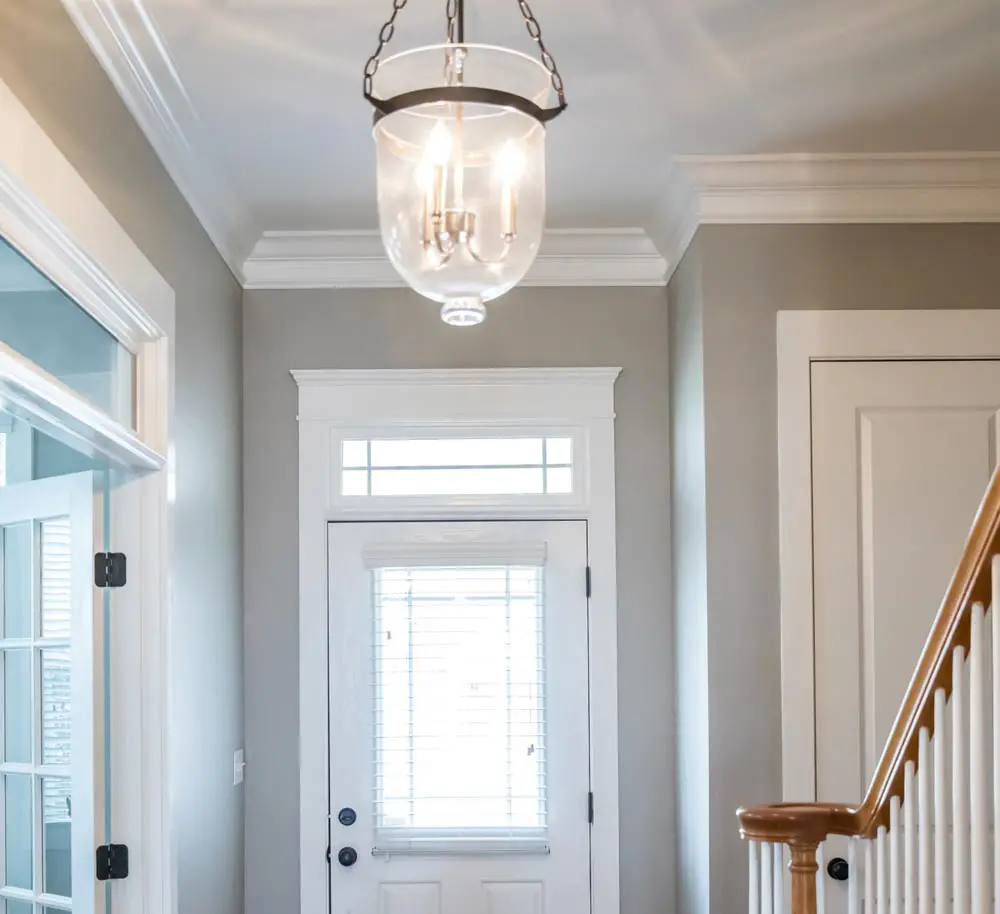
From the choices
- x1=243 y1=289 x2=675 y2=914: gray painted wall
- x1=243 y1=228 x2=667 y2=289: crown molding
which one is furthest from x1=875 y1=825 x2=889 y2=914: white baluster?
x1=243 y1=228 x2=667 y2=289: crown molding

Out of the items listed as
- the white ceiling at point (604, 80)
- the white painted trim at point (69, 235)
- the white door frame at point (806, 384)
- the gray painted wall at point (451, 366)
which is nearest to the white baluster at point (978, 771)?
the white ceiling at point (604, 80)

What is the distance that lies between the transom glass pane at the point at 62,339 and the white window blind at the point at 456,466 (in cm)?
128

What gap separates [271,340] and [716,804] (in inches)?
80.2

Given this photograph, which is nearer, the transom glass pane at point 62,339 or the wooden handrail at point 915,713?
the wooden handrail at point 915,713

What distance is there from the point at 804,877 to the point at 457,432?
6.58 feet

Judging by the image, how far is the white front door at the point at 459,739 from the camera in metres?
3.94

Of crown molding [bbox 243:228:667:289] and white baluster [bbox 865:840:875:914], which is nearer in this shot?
white baluster [bbox 865:840:875:914]

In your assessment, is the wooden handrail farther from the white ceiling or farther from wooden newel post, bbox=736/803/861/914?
the white ceiling

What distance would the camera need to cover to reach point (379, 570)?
4.02 m

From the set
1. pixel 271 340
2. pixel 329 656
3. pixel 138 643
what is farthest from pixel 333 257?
pixel 138 643

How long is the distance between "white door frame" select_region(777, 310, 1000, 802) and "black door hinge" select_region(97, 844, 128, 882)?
5.61 feet

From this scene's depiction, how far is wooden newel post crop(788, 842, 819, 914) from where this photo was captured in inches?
96.0

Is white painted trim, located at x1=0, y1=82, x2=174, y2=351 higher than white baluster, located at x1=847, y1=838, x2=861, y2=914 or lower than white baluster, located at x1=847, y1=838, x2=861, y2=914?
higher

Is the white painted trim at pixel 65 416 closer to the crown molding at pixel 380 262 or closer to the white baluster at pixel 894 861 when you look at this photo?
the crown molding at pixel 380 262
